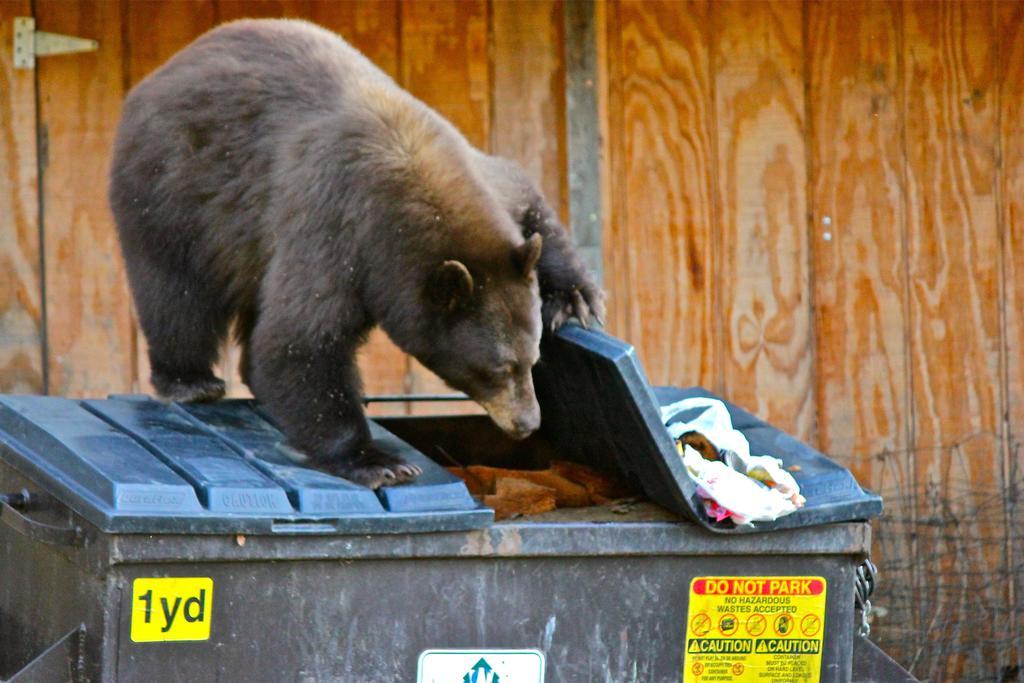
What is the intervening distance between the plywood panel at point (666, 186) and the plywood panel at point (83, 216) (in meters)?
1.91

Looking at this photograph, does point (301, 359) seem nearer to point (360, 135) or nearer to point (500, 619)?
point (360, 135)

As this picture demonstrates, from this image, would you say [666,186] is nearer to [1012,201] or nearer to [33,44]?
[1012,201]

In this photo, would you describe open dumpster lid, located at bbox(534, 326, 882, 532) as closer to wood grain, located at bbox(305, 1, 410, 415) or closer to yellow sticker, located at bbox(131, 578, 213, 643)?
yellow sticker, located at bbox(131, 578, 213, 643)

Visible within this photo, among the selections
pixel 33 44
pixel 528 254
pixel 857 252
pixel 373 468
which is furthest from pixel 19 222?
pixel 857 252

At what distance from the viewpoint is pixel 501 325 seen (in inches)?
158

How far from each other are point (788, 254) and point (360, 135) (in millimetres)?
2201

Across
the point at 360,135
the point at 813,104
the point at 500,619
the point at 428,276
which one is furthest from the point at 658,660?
the point at 813,104

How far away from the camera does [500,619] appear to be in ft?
10.4

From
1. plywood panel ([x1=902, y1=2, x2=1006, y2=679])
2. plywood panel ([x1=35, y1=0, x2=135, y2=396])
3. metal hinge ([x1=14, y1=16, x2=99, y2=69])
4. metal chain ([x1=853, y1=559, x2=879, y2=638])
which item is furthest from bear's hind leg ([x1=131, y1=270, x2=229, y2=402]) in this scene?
plywood panel ([x1=902, y1=2, x2=1006, y2=679])

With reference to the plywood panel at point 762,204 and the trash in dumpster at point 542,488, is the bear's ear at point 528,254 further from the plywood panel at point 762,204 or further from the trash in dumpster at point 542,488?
the plywood panel at point 762,204

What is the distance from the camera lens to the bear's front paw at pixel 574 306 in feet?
13.6

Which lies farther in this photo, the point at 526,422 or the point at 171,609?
the point at 526,422

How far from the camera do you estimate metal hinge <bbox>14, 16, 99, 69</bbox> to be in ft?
18.0

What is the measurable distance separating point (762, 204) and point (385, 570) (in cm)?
302
